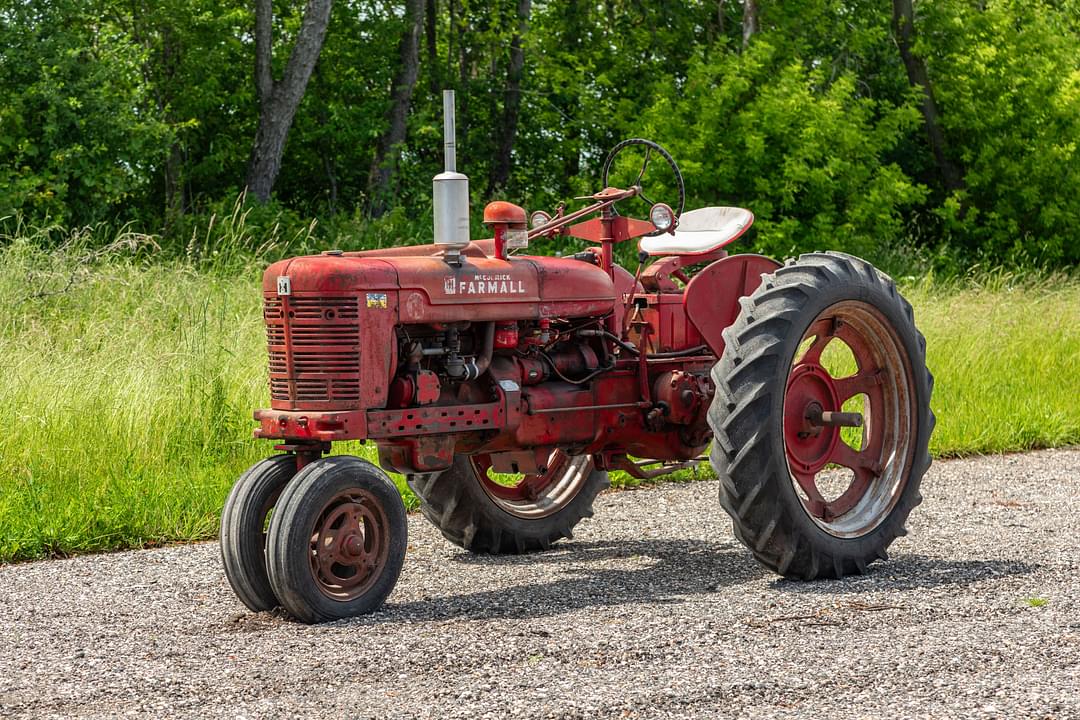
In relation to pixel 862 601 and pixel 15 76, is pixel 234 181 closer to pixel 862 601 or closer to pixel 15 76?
pixel 15 76

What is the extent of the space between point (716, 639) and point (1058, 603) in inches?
57.4

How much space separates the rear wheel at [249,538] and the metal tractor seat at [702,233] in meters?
2.33

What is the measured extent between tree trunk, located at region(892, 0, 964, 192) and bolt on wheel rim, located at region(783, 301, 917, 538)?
17.2 m

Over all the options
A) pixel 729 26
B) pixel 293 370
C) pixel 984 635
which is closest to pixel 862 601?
pixel 984 635

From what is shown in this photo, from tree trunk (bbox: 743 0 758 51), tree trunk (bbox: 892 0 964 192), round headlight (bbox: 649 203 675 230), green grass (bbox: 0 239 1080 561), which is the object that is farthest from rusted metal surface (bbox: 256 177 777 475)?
tree trunk (bbox: 892 0 964 192)

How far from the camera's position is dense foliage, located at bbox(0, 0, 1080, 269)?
1767 centimetres

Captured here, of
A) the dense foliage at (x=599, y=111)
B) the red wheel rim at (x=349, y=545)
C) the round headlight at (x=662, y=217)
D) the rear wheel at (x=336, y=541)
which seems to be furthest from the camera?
the dense foliage at (x=599, y=111)

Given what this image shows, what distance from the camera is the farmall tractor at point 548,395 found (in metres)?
5.40

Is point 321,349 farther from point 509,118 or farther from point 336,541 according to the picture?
point 509,118

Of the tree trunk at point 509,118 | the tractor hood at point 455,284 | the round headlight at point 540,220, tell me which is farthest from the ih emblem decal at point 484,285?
the tree trunk at point 509,118

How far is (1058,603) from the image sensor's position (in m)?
5.45

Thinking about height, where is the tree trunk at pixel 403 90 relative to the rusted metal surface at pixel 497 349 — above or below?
above

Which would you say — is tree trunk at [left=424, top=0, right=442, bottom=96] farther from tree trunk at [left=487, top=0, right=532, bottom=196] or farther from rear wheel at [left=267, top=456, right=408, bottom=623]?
rear wheel at [left=267, top=456, right=408, bottom=623]

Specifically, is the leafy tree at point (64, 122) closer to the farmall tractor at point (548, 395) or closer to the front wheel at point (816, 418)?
the farmall tractor at point (548, 395)
